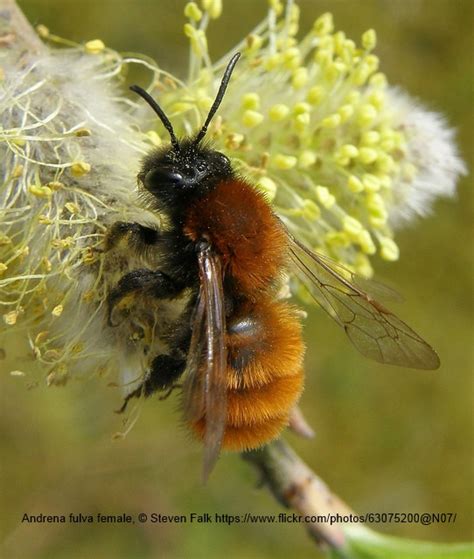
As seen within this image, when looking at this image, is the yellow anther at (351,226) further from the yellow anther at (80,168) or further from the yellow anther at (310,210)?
the yellow anther at (80,168)

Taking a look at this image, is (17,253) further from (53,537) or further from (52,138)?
(53,537)

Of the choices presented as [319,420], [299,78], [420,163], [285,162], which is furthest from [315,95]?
[319,420]

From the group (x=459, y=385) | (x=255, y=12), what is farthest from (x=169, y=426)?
(x=255, y=12)

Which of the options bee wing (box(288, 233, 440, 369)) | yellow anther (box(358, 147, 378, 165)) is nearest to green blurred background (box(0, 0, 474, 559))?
yellow anther (box(358, 147, 378, 165))

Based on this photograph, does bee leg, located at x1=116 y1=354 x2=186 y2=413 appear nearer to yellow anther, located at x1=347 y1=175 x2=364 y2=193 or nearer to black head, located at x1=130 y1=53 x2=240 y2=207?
black head, located at x1=130 y1=53 x2=240 y2=207

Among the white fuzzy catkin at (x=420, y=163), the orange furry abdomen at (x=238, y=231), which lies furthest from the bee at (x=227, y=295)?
the white fuzzy catkin at (x=420, y=163)

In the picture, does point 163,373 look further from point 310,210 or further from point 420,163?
point 420,163

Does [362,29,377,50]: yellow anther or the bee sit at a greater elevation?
[362,29,377,50]: yellow anther
